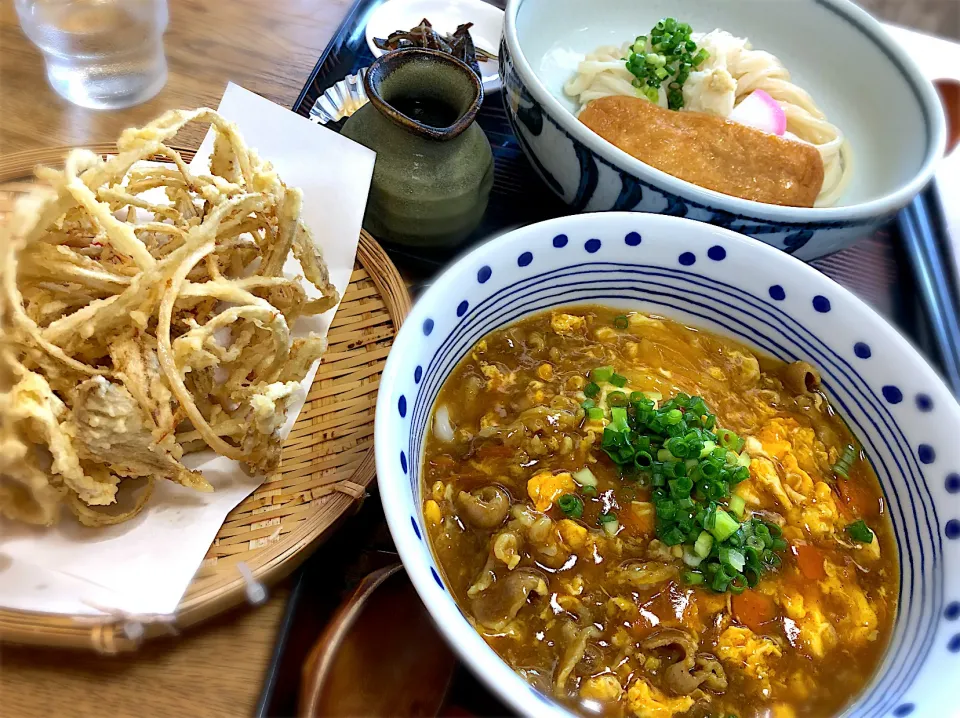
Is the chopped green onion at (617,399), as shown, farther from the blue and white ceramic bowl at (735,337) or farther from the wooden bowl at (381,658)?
the wooden bowl at (381,658)

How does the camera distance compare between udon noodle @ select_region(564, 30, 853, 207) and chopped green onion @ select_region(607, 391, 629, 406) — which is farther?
Answer: udon noodle @ select_region(564, 30, 853, 207)

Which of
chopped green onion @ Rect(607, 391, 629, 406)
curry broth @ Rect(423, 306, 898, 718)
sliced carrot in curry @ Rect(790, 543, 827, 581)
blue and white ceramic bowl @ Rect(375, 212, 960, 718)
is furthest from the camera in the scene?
chopped green onion @ Rect(607, 391, 629, 406)

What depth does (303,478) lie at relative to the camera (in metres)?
1.40

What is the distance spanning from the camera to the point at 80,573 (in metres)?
1.24

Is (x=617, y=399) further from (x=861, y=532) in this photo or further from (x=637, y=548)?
(x=861, y=532)

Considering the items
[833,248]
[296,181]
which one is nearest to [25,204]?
[296,181]

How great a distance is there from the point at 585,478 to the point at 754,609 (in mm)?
360

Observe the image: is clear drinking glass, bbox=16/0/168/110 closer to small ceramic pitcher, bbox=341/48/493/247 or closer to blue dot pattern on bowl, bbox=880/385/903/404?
small ceramic pitcher, bbox=341/48/493/247

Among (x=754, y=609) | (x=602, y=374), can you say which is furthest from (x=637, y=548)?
(x=602, y=374)

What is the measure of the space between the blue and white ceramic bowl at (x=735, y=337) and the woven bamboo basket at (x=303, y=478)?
231 millimetres

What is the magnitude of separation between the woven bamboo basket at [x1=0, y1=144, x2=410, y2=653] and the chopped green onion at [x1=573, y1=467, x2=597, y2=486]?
1.29ft

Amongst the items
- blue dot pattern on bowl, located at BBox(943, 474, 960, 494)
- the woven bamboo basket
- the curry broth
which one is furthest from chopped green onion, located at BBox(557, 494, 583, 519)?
blue dot pattern on bowl, located at BBox(943, 474, 960, 494)

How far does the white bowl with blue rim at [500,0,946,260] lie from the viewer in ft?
5.33

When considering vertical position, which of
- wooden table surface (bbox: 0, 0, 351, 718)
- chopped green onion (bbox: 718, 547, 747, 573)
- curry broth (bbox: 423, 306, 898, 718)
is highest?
chopped green onion (bbox: 718, 547, 747, 573)
